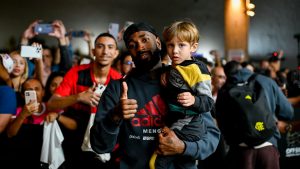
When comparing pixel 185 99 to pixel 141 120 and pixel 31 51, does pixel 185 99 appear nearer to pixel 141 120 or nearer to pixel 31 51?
pixel 141 120

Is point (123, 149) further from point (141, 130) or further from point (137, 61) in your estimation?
point (137, 61)

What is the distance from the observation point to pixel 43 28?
13.7 feet

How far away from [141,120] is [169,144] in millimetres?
200

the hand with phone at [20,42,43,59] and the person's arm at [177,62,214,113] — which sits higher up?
the hand with phone at [20,42,43,59]

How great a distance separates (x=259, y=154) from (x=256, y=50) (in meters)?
4.88

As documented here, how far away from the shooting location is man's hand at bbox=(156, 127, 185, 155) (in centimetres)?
174

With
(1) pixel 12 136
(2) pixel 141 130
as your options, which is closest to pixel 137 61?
(2) pixel 141 130

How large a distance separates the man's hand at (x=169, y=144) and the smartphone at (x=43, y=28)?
9.35 ft

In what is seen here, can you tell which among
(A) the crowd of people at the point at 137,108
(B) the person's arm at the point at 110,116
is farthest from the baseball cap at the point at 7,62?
(B) the person's arm at the point at 110,116

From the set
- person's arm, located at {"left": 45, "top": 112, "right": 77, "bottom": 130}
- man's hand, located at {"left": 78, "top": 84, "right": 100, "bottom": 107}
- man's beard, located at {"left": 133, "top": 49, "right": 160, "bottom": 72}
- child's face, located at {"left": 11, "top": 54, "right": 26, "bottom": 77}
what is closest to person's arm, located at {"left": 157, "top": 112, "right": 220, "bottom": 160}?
man's beard, located at {"left": 133, "top": 49, "right": 160, "bottom": 72}

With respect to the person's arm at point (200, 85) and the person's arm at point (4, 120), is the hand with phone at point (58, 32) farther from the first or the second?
the person's arm at point (200, 85)

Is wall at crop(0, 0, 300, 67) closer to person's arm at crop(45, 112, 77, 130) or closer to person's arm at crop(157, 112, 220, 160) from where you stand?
person's arm at crop(45, 112, 77, 130)

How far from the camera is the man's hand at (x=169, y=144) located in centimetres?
174

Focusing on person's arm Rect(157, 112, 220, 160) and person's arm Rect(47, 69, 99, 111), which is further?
person's arm Rect(47, 69, 99, 111)
